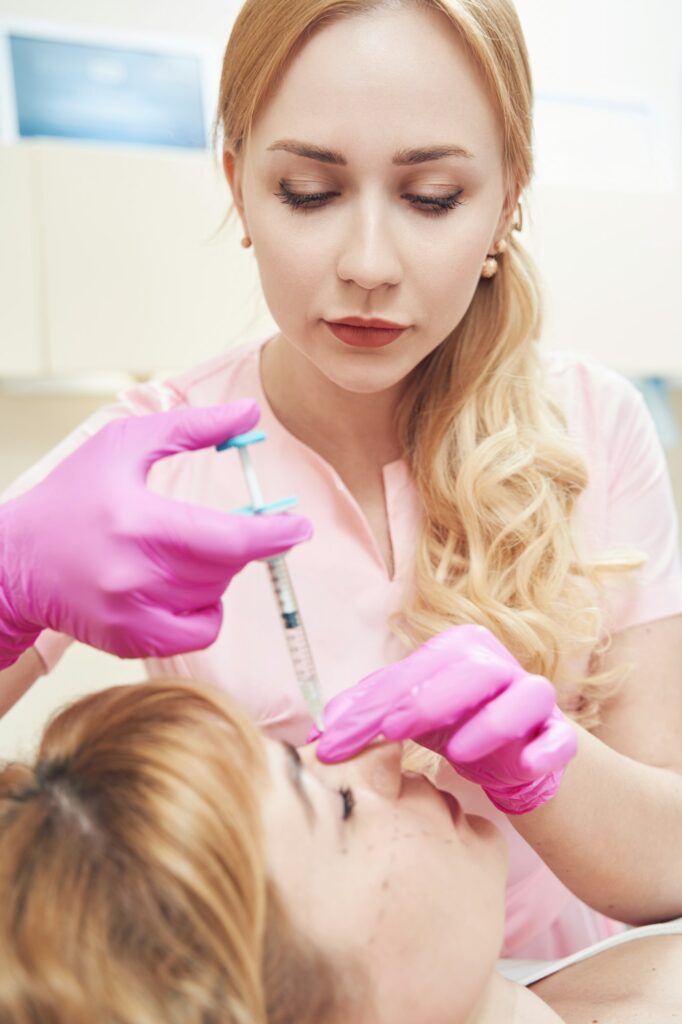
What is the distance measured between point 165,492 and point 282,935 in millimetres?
685

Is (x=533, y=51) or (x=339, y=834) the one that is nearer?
(x=339, y=834)

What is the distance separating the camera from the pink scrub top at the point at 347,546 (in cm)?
130

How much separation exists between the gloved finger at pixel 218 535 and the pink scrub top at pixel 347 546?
1.20 feet

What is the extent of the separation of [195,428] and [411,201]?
0.36 meters

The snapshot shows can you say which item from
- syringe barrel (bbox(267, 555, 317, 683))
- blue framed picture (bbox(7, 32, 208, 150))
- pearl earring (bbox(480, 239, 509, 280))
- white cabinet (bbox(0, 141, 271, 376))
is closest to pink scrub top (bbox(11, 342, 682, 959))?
pearl earring (bbox(480, 239, 509, 280))

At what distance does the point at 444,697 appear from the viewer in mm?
904

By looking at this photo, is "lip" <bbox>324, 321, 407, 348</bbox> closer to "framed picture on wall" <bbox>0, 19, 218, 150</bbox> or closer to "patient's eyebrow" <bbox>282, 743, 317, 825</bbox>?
"patient's eyebrow" <bbox>282, 743, 317, 825</bbox>

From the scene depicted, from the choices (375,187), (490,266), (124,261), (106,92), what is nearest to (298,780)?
(375,187)

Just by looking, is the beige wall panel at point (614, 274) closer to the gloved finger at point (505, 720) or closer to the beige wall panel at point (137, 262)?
the beige wall panel at point (137, 262)

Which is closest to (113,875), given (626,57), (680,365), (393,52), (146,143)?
(393,52)

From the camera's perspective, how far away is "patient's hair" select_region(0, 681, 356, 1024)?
0.73 metres

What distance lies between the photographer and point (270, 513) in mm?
949

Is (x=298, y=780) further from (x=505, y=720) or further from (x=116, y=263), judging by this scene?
(x=116, y=263)

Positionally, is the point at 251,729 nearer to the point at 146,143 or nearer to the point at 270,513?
the point at 270,513
